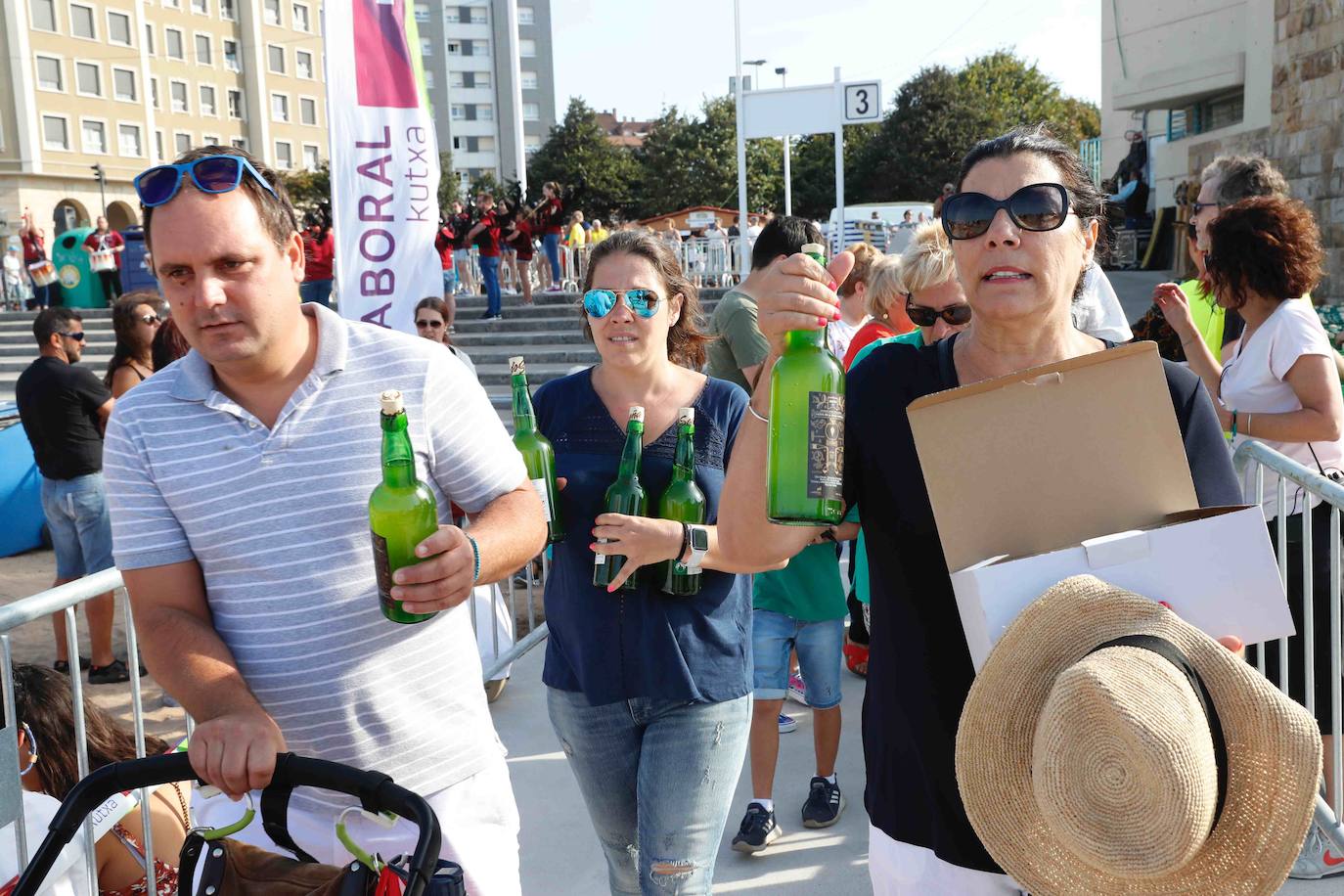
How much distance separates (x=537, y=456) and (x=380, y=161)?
13.0ft

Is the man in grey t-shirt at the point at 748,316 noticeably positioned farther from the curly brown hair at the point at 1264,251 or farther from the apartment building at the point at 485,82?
the apartment building at the point at 485,82

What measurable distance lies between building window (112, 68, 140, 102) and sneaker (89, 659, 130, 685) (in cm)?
6120

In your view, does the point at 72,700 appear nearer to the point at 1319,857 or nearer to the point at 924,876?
the point at 924,876

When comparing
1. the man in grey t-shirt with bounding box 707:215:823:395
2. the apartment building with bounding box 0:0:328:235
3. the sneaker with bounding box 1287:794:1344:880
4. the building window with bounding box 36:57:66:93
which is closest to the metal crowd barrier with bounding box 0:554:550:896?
the man in grey t-shirt with bounding box 707:215:823:395

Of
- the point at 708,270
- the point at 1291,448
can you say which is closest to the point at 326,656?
the point at 1291,448

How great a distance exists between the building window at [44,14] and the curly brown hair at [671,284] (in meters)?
62.9

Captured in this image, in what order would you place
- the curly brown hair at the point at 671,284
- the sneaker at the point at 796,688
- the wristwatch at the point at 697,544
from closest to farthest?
the wristwatch at the point at 697,544, the curly brown hair at the point at 671,284, the sneaker at the point at 796,688

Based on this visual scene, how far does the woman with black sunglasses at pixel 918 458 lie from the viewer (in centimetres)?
183

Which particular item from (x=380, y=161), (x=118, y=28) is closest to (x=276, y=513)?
(x=380, y=161)

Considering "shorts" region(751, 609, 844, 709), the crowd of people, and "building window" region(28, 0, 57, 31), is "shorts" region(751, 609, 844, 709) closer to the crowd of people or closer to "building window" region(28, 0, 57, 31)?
the crowd of people

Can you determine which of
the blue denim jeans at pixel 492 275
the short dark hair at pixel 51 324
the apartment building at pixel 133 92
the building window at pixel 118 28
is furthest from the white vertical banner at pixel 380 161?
the building window at pixel 118 28

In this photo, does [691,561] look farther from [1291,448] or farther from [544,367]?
[544,367]

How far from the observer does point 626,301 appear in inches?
117

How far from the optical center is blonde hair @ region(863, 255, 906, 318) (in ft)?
14.7
